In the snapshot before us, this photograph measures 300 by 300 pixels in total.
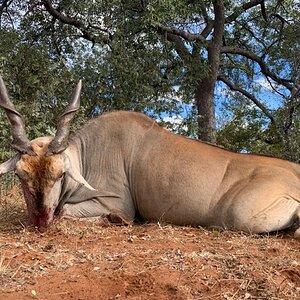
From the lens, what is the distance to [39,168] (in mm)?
4984

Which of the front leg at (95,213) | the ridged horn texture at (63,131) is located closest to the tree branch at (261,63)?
the ridged horn texture at (63,131)

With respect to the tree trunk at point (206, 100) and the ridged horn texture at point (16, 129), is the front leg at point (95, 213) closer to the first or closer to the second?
the ridged horn texture at point (16, 129)

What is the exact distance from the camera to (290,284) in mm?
3191

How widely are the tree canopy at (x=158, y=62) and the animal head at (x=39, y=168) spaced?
2.78 m

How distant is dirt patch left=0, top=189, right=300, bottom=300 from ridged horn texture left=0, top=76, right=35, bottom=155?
0.73 meters

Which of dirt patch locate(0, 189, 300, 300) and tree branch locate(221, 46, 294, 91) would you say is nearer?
dirt patch locate(0, 189, 300, 300)

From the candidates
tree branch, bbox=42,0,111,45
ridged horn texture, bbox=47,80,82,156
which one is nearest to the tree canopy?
tree branch, bbox=42,0,111,45

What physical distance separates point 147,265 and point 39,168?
182 centimetres

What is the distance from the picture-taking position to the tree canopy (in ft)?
31.0

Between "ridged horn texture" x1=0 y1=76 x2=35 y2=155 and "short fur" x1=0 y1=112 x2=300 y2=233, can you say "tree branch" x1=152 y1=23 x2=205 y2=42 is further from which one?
"ridged horn texture" x1=0 y1=76 x2=35 y2=155

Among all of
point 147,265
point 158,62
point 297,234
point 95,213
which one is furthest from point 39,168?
point 158,62

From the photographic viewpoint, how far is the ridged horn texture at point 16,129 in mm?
5059

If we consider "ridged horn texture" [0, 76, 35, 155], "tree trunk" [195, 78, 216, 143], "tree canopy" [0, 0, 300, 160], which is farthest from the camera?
"tree trunk" [195, 78, 216, 143]

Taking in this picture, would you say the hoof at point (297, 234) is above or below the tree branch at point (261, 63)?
below
